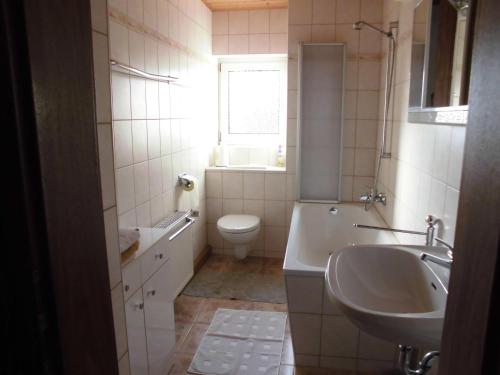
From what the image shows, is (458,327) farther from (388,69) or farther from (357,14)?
(357,14)

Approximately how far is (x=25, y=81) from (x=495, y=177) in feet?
2.01

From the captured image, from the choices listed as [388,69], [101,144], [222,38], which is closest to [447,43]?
[388,69]

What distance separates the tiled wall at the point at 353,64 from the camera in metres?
3.20

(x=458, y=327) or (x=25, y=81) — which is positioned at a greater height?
(x=25, y=81)

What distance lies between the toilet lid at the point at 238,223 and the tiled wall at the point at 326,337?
4.31ft

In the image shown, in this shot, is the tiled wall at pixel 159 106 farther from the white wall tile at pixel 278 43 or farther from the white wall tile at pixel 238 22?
the white wall tile at pixel 278 43

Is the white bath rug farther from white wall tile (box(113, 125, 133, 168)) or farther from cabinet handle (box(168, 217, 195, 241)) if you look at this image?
white wall tile (box(113, 125, 133, 168))

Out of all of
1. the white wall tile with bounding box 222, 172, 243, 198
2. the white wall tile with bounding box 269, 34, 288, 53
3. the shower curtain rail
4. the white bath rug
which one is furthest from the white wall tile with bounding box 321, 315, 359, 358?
the white wall tile with bounding box 269, 34, 288, 53

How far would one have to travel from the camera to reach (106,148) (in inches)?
32.4

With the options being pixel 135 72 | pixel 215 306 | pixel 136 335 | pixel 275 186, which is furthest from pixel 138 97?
pixel 275 186

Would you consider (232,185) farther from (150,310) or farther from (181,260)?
(150,310)

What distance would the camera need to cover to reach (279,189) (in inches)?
142

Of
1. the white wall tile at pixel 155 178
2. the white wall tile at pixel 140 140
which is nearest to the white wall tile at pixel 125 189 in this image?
the white wall tile at pixel 140 140

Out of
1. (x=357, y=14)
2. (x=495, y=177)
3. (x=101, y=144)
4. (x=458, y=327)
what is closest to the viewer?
(x=495, y=177)
